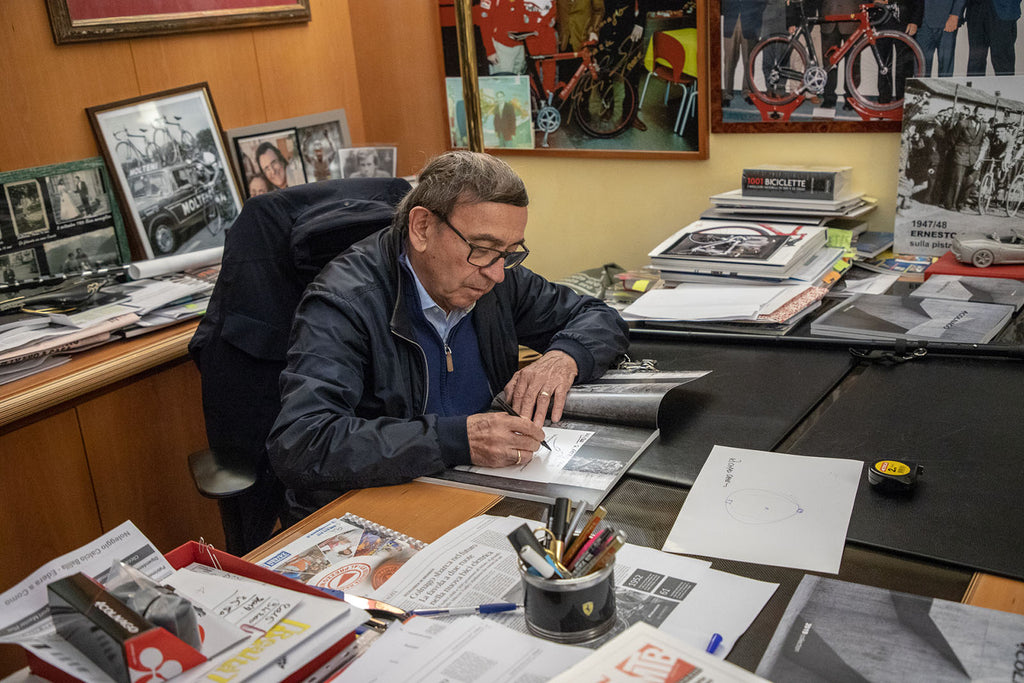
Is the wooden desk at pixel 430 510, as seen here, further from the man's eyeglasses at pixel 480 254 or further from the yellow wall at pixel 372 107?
the yellow wall at pixel 372 107

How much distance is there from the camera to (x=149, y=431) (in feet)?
7.75

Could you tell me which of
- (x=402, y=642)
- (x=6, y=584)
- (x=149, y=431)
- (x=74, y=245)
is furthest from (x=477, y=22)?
(x=402, y=642)

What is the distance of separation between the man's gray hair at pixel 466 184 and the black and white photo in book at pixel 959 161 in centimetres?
115

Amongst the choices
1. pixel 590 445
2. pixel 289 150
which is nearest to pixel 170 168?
pixel 289 150

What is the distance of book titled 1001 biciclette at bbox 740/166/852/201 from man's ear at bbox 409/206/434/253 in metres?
1.04

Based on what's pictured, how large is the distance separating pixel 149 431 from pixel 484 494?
1.38 metres

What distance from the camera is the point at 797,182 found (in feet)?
7.47

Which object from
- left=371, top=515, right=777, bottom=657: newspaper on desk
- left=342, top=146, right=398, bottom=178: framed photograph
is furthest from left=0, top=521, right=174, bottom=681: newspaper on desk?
left=342, top=146, right=398, bottom=178: framed photograph

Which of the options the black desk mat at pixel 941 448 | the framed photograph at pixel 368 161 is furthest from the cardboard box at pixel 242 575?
the framed photograph at pixel 368 161

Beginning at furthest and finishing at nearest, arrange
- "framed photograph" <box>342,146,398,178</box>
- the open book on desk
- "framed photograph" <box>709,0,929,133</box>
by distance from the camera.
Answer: "framed photograph" <box>342,146,398,178</box> < "framed photograph" <box>709,0,929,133</box> < the open book on desk

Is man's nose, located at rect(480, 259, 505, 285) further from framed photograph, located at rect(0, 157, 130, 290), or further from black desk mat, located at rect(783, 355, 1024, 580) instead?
framed photograph, located at rect(0, 157, 130, 290)

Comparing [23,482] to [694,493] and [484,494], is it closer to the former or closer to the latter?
[484,494]

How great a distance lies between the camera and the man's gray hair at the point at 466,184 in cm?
161

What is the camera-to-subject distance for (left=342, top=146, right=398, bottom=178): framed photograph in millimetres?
3090
